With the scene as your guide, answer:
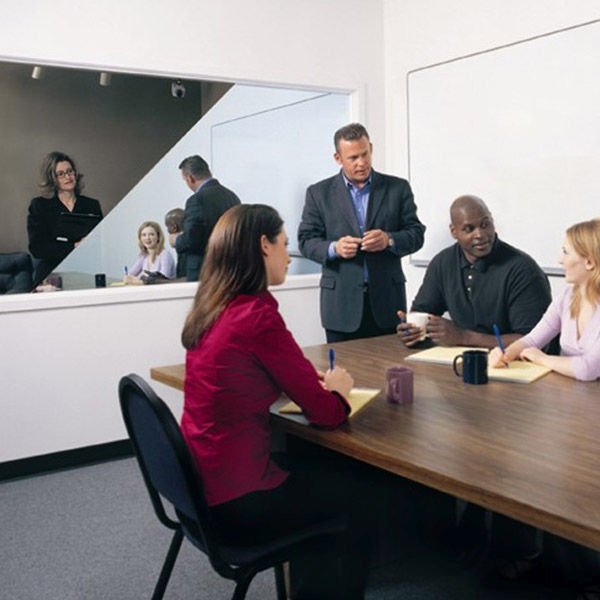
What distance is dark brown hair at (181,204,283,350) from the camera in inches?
70.2

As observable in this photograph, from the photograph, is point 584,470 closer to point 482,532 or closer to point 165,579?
point 165,579

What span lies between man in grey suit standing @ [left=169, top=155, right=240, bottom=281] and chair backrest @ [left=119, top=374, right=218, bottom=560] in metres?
2.42

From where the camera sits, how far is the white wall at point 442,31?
376 cm

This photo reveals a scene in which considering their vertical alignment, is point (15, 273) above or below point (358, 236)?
below

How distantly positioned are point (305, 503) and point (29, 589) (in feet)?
3.99

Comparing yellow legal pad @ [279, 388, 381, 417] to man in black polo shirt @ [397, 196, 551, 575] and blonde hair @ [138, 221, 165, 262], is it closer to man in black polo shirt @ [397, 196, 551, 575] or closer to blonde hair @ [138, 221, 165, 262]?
man in black polo shirt @ [397, 196, 551, 575]

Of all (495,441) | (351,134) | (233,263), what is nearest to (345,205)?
(351,134)

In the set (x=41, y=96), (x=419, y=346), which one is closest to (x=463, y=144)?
(x=419, y=346)

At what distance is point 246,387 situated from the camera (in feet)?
5.71

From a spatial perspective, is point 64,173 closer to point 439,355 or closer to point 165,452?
point 439,355

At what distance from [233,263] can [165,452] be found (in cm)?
46

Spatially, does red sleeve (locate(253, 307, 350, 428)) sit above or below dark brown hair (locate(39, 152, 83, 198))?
below

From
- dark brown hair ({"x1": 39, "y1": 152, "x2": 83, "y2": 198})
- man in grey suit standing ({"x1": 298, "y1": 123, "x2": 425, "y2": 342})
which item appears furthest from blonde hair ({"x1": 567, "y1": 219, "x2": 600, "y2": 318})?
dark brown hair ({"x1": 39, "y1": 152, "x2": 83, "y2": 198})

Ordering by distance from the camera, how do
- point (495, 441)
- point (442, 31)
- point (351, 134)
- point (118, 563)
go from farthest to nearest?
point (442, 31) < point (351, 134) < point (118, 563) < point (495, 441)
